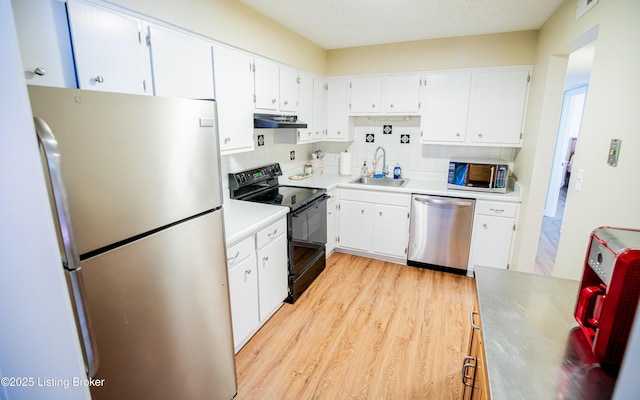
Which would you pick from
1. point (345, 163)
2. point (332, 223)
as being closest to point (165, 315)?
point (332, 223)

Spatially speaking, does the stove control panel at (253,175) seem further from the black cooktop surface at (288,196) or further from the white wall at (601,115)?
the white wall at (601,115)

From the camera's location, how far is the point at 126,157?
1093mm

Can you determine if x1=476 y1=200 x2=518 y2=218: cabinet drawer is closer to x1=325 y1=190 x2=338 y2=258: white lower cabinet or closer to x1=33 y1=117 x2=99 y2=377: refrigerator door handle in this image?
x1=325 y1=190 x2=338 y2=258: white lower cabinet

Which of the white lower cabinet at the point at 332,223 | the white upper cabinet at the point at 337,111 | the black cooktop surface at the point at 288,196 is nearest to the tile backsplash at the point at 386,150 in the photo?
the white upper cabinet at the point at 337,111

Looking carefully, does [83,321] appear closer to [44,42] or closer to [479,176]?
[44,42]

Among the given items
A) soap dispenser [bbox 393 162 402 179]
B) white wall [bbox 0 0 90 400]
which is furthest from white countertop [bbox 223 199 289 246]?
soap dispenser [bbox 393 162 402 179]

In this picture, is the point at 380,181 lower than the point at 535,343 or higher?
higher

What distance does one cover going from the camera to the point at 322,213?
316cm

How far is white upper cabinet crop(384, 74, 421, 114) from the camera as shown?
344 cm

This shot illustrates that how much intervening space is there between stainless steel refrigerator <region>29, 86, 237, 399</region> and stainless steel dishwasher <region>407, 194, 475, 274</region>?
91.4 inches

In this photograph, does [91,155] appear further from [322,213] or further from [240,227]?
[322,213]

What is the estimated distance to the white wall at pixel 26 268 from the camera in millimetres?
730

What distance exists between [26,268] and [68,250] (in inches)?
3.9

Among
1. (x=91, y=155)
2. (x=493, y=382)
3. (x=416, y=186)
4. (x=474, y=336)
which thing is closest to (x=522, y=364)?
(x=493, y=382)
